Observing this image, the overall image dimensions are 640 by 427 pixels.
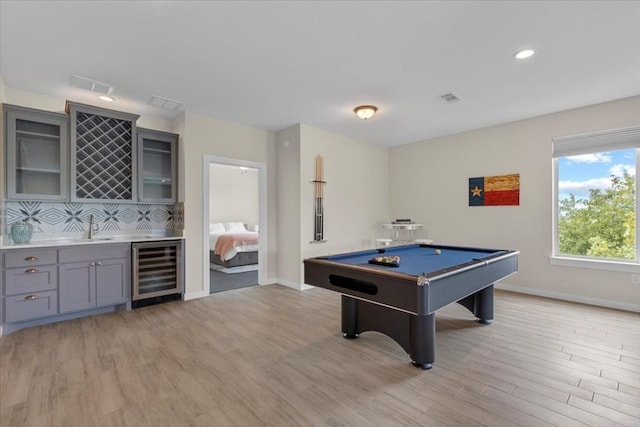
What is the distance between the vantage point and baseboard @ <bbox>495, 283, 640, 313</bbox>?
363cm

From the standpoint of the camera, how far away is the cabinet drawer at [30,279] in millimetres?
2936

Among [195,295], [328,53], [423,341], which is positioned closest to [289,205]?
Result: [195,295]

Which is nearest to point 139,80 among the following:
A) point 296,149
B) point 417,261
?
point 296,149

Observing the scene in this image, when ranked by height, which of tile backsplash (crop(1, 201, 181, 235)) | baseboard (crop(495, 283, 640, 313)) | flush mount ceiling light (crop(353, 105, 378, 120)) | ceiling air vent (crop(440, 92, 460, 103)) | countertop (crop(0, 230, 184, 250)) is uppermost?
ceiling air vent (crop(440, 92, 460, 103))

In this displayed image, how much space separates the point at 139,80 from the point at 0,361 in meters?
2.79

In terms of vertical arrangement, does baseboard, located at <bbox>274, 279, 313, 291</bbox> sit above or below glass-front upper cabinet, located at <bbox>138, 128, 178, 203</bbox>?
below

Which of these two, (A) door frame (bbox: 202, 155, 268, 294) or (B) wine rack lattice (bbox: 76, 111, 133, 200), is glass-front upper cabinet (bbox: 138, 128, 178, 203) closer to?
(B) wine rack lattice (bbox: 76, 111, 133, 200)

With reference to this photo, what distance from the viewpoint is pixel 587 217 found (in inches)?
160

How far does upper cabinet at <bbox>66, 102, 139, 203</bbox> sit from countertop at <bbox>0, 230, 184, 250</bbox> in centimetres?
51

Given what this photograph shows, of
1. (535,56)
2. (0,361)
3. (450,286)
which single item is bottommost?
(0,361)

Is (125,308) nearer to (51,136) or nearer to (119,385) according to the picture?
(119,385)

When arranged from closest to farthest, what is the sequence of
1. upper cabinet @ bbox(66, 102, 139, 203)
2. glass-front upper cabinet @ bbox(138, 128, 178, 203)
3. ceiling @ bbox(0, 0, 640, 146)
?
ceiling @ bbox(0, 0, 640, 146) < upper cabinet @ bbox(66, 102, 139, 203) < glass-front upper cabinet @ bbox(138, 128, 178, 203)

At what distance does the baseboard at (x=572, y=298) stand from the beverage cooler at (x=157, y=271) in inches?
190

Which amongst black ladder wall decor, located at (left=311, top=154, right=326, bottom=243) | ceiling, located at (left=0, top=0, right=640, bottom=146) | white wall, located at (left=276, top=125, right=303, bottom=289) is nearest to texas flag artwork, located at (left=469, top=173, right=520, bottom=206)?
ceiling, located at (left=0, top=0, right=640, bottom=146)
